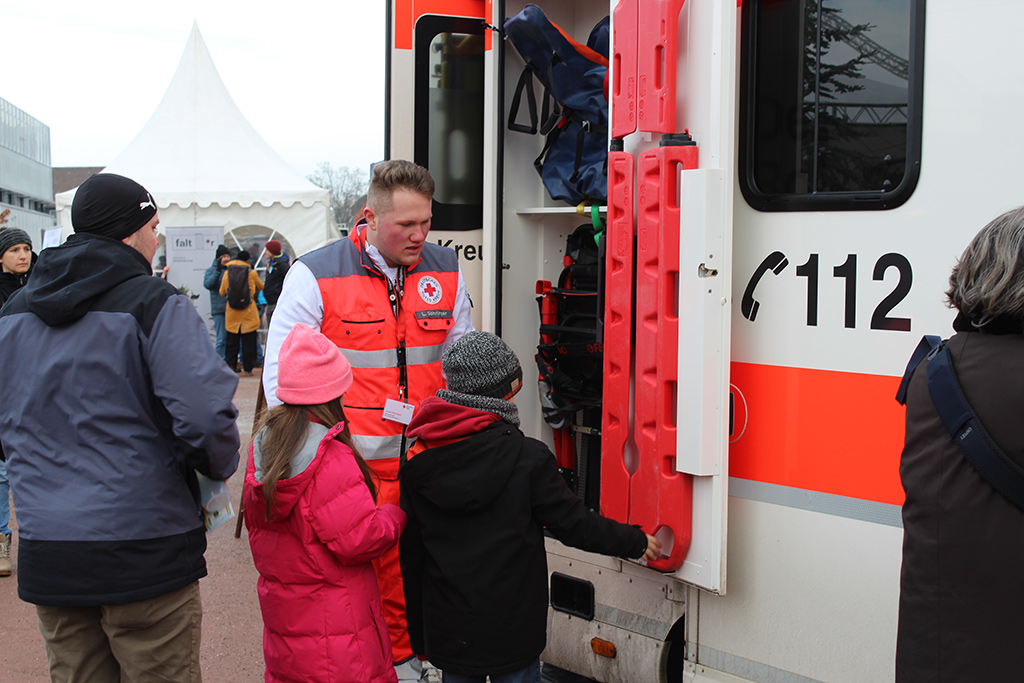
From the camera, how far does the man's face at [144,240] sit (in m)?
2.46

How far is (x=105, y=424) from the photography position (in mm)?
2305

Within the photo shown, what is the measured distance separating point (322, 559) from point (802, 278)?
1.55 meters

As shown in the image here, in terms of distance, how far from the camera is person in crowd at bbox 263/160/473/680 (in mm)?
3078

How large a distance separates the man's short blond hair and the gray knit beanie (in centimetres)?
82

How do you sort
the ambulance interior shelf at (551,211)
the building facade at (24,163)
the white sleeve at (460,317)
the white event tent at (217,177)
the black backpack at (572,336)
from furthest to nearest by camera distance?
the building facade at (24,163) → the white event tent at (217,177) → the black backpack at (572,336) → the ambulance interior shelf at (551,211) → the white sleeve at (460,317)

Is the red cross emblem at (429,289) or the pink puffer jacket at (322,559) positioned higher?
the red cross emblem at (429,289)

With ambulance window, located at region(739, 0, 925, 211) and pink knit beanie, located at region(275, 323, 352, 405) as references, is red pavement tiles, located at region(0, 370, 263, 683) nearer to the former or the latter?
pink knit beanie, located at region(275, 323, 352, 405)

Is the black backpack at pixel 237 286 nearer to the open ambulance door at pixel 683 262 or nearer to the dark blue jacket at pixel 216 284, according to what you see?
the dark blue jacket at pixel 216 284

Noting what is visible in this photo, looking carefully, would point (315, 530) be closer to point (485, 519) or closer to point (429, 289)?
point (485, 519)

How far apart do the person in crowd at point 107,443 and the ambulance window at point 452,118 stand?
1750 mm

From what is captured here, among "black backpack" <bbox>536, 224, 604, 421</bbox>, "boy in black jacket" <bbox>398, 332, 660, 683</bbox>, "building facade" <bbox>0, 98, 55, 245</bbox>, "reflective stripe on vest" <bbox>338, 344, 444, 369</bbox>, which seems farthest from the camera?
"building facade" <bbox>0, 98, 55, 245</bbox>

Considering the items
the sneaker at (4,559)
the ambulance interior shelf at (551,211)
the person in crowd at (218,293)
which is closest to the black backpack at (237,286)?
the person in crowd at (218,293)

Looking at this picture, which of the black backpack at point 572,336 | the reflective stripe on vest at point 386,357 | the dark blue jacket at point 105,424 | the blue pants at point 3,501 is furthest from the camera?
the blue pants at point 3,501

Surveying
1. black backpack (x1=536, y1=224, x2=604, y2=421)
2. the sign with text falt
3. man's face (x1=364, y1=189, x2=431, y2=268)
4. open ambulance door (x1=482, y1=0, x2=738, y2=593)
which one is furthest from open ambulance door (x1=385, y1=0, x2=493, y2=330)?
the sign with text falt
